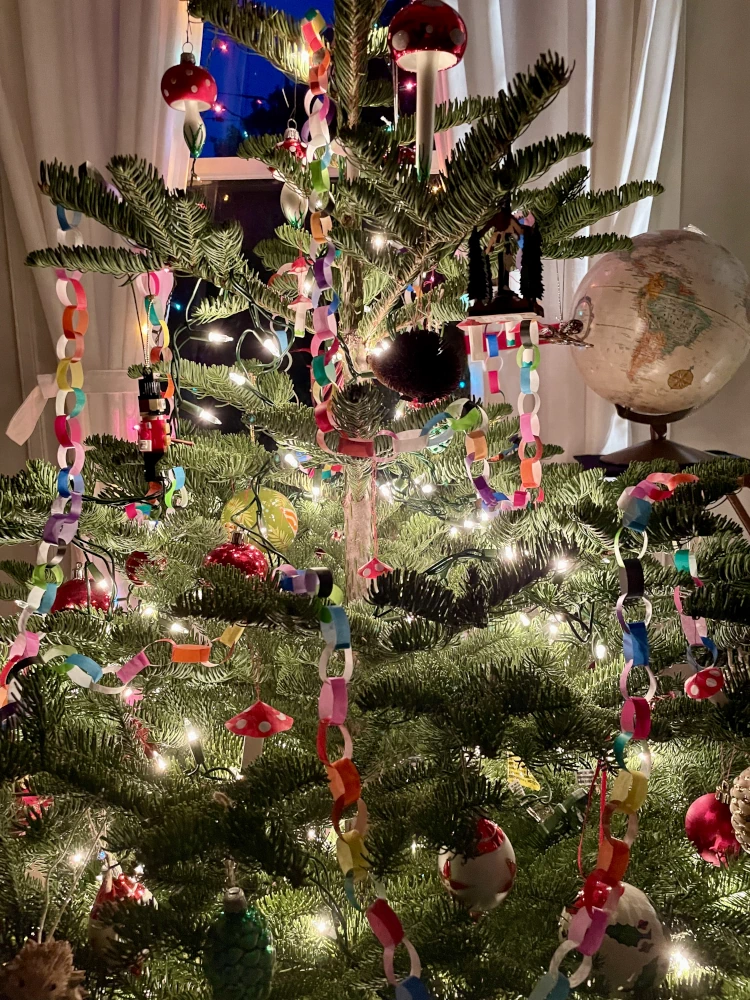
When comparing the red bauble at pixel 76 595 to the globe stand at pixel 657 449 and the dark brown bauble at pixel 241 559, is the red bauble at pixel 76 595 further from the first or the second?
the globe stand at pixel 657 449

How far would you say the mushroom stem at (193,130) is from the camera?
777mm

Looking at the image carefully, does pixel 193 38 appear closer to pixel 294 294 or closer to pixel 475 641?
pixel 294 294

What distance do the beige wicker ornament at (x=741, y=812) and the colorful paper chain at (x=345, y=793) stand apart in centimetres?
31

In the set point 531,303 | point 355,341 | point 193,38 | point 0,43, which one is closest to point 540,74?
point 531,303

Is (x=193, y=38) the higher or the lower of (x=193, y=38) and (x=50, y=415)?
the higher

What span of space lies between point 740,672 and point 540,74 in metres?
0.48

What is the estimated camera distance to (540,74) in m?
0.55

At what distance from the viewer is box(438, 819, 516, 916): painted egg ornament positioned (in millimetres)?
602

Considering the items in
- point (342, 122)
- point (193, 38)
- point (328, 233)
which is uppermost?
point (193, 38)

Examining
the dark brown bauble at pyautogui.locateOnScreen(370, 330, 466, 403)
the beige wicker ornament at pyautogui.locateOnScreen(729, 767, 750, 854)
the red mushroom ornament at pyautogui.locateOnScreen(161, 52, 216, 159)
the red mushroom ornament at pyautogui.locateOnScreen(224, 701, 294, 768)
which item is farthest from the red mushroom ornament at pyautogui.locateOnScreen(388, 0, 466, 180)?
the beige wicker ornament at pyautogui.locateOnScreen(729, 767, 750, 854)

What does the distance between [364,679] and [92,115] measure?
1.56 meters

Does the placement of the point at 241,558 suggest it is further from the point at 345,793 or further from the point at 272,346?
the point at 272,346

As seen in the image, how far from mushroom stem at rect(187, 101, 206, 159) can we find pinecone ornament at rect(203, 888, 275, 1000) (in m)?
0.71

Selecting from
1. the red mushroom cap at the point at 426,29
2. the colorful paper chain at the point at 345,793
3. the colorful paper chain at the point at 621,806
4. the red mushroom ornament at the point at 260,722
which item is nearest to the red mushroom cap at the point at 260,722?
the red mushroom ornament at the point at 260,722
